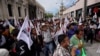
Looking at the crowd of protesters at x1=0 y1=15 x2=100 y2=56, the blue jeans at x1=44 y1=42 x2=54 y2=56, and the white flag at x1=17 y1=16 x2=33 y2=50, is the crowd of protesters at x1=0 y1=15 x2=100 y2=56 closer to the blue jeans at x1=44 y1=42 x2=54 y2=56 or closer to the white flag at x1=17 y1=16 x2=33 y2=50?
the blue jeans at x1=44 y1=42 x2=54 y2=56

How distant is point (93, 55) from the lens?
6.34 metres

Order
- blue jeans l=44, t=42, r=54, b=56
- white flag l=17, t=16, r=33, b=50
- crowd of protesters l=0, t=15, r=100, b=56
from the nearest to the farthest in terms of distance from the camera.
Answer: crowd of protesters l=0, t=15, r=100, b=56
white flag l=17, t=16, r=33, b=50
blue jeans l=44, t=42, r=54, b=56

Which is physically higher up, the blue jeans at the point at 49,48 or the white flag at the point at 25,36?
the white flag at the point at 25,36

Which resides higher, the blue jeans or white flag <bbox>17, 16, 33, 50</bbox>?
white flag <bbox>17, 16, 33, 50</bbox>

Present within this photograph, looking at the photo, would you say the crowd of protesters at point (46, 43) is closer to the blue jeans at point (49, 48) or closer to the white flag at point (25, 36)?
the blue jeans at point (49, 48)

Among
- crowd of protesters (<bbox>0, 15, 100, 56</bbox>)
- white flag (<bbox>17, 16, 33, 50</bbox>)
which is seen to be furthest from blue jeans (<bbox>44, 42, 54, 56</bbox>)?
white flag (<bbox>17, 16, 33, 50</bbox>)

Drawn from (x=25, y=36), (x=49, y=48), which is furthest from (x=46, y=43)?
(x=25, y=36)

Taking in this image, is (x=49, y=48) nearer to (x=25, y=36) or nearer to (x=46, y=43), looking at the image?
(x=46, y=43)

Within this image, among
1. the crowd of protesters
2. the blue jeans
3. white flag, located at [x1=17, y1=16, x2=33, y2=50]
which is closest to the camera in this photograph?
the crowd of protesters

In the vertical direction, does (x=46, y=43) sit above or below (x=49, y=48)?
above

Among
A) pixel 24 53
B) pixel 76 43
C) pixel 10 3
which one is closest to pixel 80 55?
pixel 76 43

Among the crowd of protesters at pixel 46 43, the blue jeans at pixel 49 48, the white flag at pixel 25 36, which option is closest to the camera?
the crowd of protesters at pixel 46 43

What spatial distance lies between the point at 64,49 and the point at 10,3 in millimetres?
16392

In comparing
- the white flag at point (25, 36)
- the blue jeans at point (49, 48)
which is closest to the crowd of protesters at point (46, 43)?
the blue jeans at point (49, 48)
